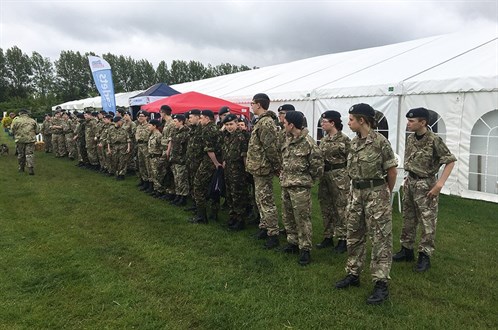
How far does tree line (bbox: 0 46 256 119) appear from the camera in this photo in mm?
68438

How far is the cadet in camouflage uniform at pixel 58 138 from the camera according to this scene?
1488cm

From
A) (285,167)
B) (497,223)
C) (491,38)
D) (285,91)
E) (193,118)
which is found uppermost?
(491,38)

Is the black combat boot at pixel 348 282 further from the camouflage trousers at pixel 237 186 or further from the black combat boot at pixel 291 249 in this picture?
the camouflage trousers at pixel 237 186

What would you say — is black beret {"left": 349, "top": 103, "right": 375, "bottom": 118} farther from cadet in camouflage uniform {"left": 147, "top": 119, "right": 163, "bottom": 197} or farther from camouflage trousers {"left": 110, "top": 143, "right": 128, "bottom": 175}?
camouflage trousers {"left": 110, "top": 143, "right": 128, "bottom": 175}

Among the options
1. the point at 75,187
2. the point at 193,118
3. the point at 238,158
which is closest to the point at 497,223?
the point at 238,158

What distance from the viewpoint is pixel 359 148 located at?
367cm

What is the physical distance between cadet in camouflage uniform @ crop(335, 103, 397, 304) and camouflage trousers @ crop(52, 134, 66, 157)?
47.2 ft

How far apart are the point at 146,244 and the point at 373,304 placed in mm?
3273

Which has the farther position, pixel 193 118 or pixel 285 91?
pixel 285 91

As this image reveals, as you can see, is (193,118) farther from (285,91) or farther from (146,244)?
(285,91)

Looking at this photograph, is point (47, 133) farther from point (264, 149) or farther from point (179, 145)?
point (264, 149)

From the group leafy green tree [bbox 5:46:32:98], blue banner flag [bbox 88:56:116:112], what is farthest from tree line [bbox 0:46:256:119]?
blue banner flag [bbox 88:56:116:112]

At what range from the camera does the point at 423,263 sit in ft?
14.4

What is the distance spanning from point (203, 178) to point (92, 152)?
734cm
